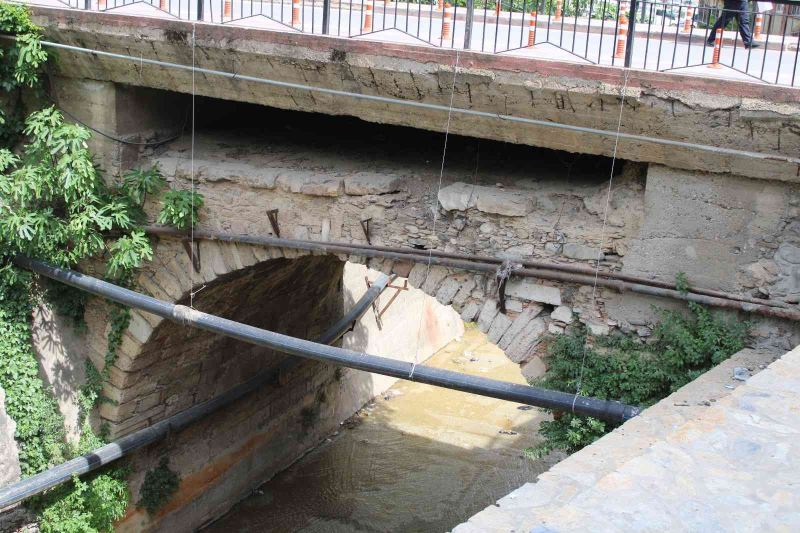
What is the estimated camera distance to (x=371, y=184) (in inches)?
312

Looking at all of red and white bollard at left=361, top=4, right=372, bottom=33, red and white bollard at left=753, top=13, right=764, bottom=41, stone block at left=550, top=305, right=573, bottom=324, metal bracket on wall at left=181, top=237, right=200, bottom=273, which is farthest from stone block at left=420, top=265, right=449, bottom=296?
red and white bollard at left=753, top=13, right=764, bottom=41

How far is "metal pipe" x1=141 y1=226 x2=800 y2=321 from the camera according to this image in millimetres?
6480

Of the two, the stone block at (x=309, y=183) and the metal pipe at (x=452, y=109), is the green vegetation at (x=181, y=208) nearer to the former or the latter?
the stone block at (x=309, y=183)

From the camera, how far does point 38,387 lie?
9.05m

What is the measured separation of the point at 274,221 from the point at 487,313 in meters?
2.07

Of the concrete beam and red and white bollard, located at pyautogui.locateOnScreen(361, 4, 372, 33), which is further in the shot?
red and white bollard, located at pyautogui.locateOnScreen(361, 4, 372, 33)

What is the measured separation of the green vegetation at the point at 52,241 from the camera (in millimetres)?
8422

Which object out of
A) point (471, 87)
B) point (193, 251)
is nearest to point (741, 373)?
point (471, 87)

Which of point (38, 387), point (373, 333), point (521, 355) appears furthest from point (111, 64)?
point (373, 333)

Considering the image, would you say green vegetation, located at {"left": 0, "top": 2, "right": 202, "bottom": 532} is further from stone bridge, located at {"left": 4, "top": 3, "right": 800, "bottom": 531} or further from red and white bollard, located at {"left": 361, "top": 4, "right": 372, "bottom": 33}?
red and white bollard, located at {"left": 361, "top": 4, "right": 372, "bottom": 33}

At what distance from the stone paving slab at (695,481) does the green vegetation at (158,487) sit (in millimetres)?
6220

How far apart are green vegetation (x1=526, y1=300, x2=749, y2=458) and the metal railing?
1.70 meters

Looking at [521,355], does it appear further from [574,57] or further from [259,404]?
[259,404]

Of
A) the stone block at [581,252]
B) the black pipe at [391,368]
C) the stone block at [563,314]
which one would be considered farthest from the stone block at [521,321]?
the black pipe at [391,368]
